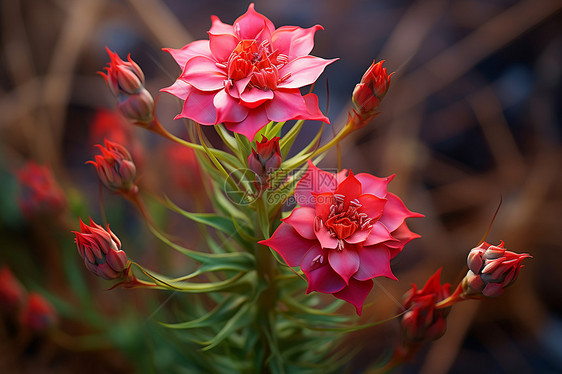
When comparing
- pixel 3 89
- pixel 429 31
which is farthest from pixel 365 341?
pixel 3 89

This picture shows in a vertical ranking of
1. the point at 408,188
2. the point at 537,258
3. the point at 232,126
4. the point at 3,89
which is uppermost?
the point at 232,126

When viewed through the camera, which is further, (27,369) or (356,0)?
(356,0)

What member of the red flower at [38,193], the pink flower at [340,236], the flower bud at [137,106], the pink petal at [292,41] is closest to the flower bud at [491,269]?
the pink flower at [340,236]

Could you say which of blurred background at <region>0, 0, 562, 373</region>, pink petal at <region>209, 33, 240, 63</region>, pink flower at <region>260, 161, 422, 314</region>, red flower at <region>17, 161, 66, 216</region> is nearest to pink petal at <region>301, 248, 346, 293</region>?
pink flower at <region>260, 161, 422, 314</region>

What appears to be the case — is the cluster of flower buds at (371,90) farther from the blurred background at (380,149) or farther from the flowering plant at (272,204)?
the blurred background at (380,149)

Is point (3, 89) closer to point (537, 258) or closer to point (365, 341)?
point (365, 341)

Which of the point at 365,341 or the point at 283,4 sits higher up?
the point at 283,4

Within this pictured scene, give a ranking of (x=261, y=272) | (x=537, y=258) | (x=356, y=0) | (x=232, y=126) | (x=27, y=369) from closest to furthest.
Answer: (x=232, y=126), (x=261, y=272), (x=27, y=369), (x=537, y=258), (x=356, y=0)
